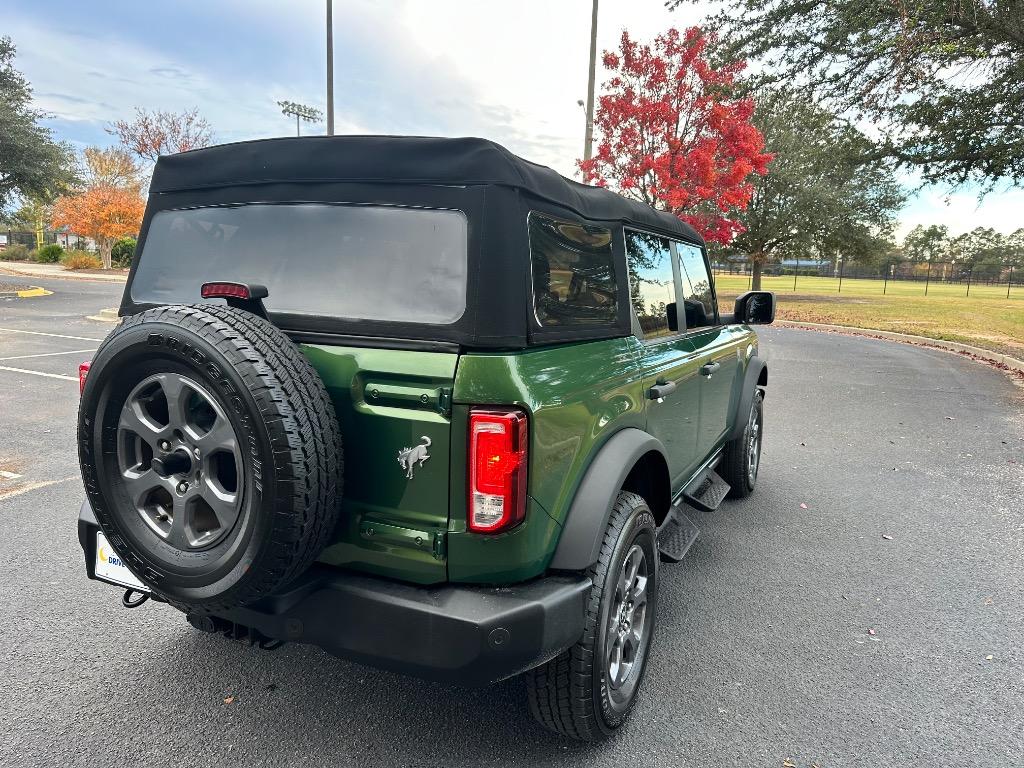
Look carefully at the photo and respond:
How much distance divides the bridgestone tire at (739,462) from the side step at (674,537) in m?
1.56

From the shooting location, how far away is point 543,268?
232 cm

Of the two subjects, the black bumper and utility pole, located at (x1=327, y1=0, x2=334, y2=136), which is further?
utility pole, located at (x1=327, y1=0, x2=334, y2=136)

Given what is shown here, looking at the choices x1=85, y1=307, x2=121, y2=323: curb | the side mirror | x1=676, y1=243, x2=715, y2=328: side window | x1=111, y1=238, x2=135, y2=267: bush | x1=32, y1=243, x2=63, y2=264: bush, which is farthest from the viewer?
x1=32, y1=243, x2=63, y2=264: bush

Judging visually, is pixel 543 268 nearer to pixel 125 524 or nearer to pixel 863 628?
pixel 125 524

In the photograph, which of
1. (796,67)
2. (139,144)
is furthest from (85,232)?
(796,67)

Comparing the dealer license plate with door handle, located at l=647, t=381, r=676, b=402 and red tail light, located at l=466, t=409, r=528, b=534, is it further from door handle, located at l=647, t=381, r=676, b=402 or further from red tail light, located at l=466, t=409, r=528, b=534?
door handle, located at l=647, t=381, r=676, b=402

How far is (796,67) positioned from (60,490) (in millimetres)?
12164

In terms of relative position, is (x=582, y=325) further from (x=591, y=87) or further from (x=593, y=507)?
(x=591, y=87)

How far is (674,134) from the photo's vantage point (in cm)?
1755

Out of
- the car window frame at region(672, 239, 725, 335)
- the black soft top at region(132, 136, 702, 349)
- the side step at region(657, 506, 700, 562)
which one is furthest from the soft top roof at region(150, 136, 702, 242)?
the side step at region(657, 506, 700, 562)

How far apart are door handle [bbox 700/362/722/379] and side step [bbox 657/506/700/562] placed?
75 centimetres

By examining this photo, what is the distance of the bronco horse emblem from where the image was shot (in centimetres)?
199

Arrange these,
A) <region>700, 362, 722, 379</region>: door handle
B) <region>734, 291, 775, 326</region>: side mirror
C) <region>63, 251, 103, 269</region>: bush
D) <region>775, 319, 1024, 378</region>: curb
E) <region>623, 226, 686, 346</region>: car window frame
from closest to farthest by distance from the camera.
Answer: <region>623, 226, 686, 346</region>: car window frame, <region>700, 362, 722, 379</region>: door handle, <region>734, 291, 775, 326</region>: side mirror, <region>775, 319, 1024, 378</region>: curb, <region>63, 251, 103, 269</region>: bush

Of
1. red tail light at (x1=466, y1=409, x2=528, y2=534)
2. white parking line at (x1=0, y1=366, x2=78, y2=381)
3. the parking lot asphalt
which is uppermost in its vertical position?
red tail light at (x1=466, y1=409, x2=528, y2=534)
